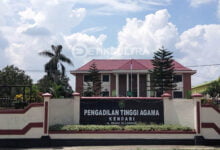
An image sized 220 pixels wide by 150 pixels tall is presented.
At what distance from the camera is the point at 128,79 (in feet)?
115

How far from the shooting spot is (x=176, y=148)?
10562 mm

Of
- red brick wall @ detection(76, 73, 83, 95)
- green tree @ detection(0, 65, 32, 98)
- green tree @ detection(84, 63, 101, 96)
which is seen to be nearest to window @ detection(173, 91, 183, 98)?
green tree @ detection(84, 63, 101, 96)

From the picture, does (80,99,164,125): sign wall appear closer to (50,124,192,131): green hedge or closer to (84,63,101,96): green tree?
(50,124,192,131): green hedge

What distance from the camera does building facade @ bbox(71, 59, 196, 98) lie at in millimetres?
34656

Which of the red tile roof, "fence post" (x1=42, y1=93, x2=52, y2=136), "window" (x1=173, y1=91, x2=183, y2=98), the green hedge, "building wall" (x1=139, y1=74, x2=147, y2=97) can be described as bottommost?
the green hedge

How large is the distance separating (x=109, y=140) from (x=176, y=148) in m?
2.75

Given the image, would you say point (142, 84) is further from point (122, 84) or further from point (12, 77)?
point (12, 77)

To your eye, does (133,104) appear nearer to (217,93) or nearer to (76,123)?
(76,123)

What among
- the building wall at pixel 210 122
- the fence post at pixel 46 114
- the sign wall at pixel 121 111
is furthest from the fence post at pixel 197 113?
the fence post at pixel 46 114

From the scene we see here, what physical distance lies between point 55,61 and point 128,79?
31.4ft

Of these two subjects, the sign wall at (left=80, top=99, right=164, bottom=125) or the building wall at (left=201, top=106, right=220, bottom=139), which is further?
the sign wall at (left=80, top=99, right=164, bottom=125)

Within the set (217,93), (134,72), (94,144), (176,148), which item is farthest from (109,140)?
(217,93)

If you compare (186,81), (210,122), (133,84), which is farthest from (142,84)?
(210,122)

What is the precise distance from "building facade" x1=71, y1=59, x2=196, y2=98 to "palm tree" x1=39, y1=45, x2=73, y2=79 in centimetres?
180
